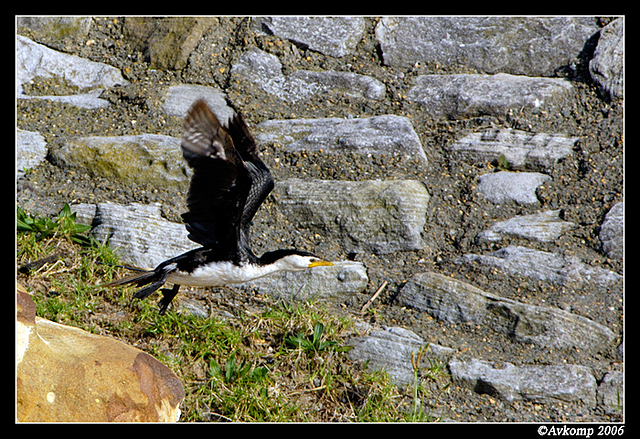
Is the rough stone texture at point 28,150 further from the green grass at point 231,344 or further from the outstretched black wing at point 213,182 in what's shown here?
the outstretched black wing at point 213,182

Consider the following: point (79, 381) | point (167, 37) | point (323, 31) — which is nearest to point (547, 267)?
point (79, 381)

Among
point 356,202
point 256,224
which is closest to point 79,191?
point 256,224

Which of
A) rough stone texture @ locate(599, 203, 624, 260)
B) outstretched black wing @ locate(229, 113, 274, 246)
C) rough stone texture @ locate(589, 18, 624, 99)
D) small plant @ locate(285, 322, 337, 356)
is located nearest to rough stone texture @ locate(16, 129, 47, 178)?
outstretched black wing @ locate(229, 113, 274, 246)

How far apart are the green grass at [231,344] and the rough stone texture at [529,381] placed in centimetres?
19

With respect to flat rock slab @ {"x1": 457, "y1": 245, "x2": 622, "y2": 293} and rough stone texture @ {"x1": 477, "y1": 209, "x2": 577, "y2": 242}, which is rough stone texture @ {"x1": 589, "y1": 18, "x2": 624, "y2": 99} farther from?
flat rock slab @ {"x1": 457, "y1": 245, "x2": 622, "y2": 293}

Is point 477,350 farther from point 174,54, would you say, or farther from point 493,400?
point 174,54

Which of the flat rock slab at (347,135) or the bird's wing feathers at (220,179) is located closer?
the bird's wing feathers at (220,179)

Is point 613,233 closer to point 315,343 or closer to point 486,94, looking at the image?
point 486,94

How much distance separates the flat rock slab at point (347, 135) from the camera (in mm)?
5117

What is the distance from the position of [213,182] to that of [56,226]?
5.15 feet

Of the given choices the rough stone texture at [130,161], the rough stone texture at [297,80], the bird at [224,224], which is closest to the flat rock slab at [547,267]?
the bird at [224,224]

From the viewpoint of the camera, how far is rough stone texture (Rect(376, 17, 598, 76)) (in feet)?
18.6

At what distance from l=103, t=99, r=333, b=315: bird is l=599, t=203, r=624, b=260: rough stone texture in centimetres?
210

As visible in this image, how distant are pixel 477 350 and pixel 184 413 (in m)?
1.81
